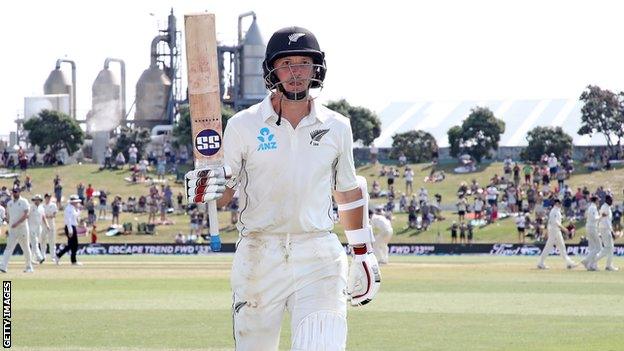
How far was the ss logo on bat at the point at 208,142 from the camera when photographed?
8.31 meters

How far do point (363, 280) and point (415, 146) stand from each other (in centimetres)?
7313

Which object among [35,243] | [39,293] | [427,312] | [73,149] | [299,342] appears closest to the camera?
[299,342]

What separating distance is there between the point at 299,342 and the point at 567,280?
65.4 feet

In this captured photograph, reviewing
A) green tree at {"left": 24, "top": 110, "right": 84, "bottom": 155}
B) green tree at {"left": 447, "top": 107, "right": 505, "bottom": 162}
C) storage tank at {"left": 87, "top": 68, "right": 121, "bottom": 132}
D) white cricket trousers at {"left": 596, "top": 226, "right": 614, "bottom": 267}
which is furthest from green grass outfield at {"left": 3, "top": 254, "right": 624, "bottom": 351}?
storage tank at {"left": 87, "top": 68, "right": 121, "bottom": 132}

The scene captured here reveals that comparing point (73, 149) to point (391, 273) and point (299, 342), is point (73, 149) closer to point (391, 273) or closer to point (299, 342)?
point (391, 273)

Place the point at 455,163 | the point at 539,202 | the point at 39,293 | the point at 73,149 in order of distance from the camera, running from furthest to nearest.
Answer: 1. the point at 73,149
2. the point at 455,163
3. the point at 539,202
4. the point at 39,293

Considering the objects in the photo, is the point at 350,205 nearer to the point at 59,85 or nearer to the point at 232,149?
the point at 232,149

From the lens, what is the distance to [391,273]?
3045 cm

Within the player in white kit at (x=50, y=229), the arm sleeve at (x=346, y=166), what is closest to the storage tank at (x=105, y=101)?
the player in white kit at (x=50, y=229)

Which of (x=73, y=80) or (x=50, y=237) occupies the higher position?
(x=73, y=80)

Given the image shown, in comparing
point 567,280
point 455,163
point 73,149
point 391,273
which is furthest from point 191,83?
point 73,149

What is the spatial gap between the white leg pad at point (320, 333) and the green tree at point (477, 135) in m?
70.8

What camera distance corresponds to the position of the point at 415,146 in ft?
267

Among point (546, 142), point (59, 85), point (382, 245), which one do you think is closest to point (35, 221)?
point (382, 245)
